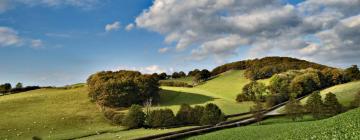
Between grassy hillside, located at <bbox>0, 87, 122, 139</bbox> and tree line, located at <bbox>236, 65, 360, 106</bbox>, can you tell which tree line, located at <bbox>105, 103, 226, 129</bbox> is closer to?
grassy hillside, located at <bbox>0, 87, 122, 139</bbox>

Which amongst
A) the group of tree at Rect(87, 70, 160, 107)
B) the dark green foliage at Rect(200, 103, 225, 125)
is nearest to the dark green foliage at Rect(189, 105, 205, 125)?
the dark green foliage at Rect(200, 103, 225, 125)

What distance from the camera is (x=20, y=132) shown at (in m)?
80.9

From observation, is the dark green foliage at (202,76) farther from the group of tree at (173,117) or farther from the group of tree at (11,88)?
the group of tree at (173,117)

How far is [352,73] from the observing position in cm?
15025

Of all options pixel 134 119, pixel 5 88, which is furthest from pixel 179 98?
pixel 5 88

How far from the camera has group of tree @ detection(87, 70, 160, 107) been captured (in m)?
109

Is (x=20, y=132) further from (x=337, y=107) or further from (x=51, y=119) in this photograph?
(x=337, y=107)

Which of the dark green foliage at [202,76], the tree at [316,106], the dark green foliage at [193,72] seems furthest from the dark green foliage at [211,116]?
the dark green foliage at [193,72]

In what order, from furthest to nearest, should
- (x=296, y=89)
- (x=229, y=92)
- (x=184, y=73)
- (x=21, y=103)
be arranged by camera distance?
(x=184, y=73) → (x=229, y=92) → (x=296, y=89) → (x=21, y=103)

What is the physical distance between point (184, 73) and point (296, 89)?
250 ft

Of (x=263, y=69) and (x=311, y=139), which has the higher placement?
(x=263, y=69)

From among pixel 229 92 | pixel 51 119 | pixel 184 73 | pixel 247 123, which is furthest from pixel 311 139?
pixel 184 73

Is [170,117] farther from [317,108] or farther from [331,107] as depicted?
[331,107]

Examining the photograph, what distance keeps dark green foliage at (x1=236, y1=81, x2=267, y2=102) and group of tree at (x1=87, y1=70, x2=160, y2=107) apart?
26415 millimetres
